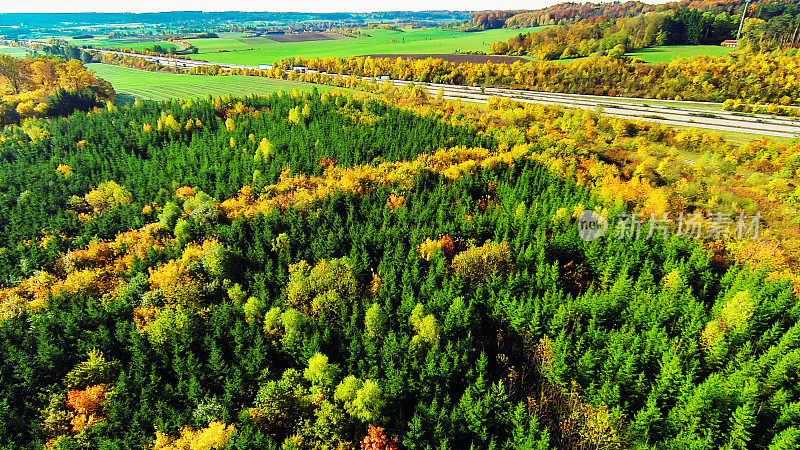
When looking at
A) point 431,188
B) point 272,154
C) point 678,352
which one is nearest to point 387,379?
point 678,352

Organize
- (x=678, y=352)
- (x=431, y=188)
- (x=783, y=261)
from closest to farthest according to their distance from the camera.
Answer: (x=678, y=352) → (x=783, y=261) → (x=431, y=188)

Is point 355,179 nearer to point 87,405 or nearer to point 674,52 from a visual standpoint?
point 87,405

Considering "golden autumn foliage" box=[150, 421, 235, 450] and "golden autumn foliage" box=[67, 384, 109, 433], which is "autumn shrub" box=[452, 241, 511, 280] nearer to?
"golden autumn foliage" box=[150, 421, 235, 450]

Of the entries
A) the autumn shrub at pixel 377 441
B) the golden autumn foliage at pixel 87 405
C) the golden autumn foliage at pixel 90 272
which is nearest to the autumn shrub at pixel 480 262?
the autumn shrub at pixel 377 441

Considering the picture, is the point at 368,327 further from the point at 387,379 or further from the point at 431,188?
the point at 431,188

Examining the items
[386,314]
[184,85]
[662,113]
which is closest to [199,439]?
[386,314]

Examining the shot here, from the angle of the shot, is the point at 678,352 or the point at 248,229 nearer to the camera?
the point at 678,352

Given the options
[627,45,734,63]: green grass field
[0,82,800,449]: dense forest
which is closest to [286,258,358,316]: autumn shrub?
[0,82,800,449]: dense forest

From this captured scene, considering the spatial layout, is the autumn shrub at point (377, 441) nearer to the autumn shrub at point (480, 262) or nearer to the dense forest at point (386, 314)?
the dense forest at point (386, 314)
